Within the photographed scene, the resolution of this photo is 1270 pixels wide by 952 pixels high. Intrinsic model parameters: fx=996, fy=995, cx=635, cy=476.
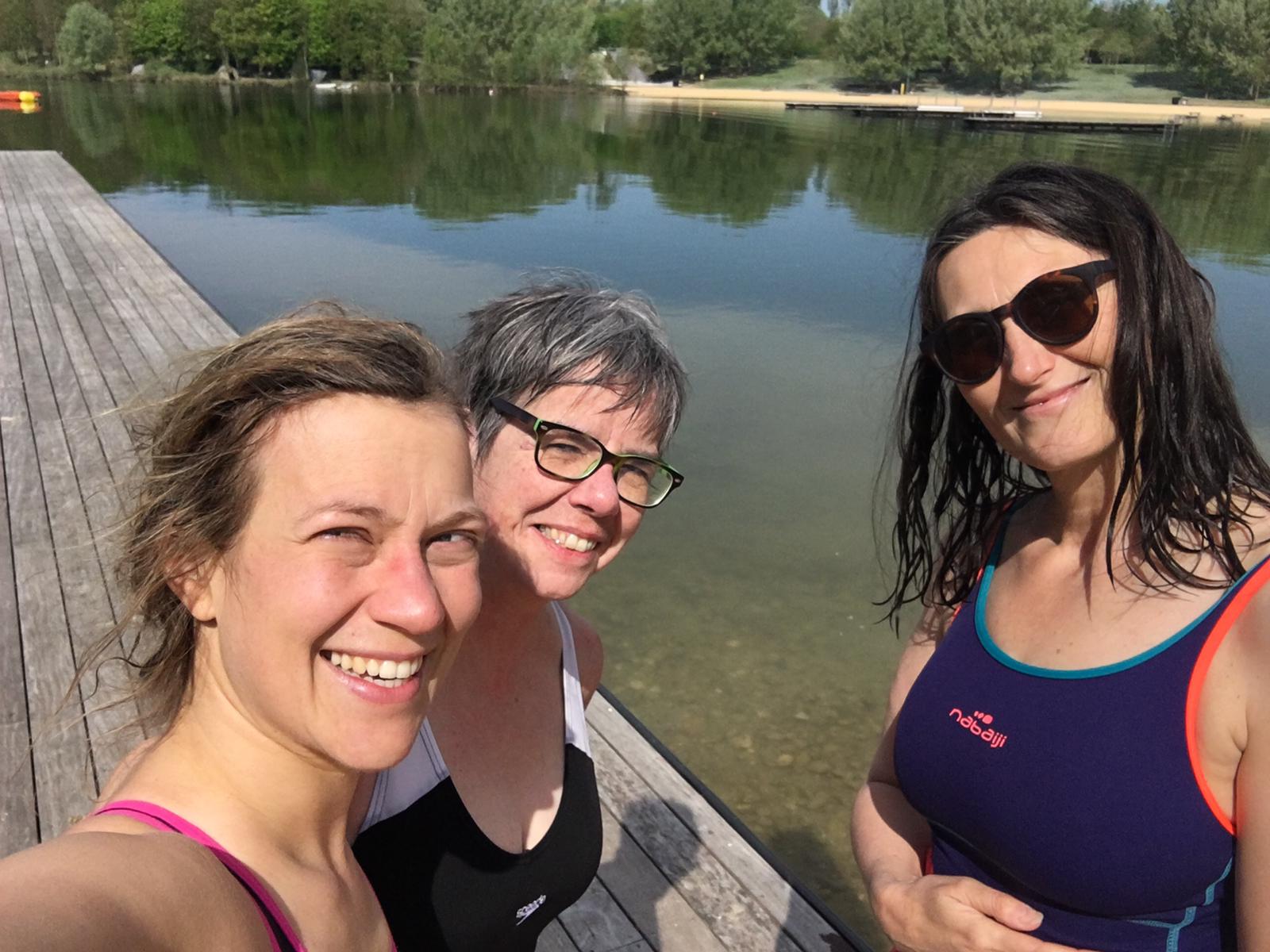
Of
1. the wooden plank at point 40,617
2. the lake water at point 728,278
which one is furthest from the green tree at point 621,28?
the wooden plank at point 40,617

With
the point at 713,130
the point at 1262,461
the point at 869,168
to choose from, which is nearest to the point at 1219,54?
the point at 713,130

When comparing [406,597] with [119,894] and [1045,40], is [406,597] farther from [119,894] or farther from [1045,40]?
[1045,40]

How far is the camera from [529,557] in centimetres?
170

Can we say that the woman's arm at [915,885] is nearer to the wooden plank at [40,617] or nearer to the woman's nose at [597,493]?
the woman's nose at [597,493]

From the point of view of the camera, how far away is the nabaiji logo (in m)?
1.49

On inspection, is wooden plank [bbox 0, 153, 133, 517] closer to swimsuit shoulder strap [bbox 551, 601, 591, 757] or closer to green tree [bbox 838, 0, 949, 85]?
swimsuit shoulder strap [bbox 551, 601, 591, 757]

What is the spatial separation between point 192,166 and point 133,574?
2529 centimetres

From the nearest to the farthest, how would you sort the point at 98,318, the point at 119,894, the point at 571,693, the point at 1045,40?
1. the point at 119,894
2. the point at 571,693
3. the point at 98,318
4. the point at 1045,40

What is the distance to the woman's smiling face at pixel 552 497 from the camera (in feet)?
5.54

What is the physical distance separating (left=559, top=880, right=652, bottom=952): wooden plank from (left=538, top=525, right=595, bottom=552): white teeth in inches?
50.7

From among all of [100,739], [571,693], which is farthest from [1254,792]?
[100,739]

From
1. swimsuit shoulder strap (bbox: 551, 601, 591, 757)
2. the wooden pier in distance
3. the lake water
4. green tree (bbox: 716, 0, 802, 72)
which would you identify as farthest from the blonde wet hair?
green tree (bbox: 716, 0, 802, 72)

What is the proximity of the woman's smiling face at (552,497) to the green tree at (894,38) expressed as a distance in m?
66.2

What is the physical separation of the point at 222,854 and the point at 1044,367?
1316 mm
